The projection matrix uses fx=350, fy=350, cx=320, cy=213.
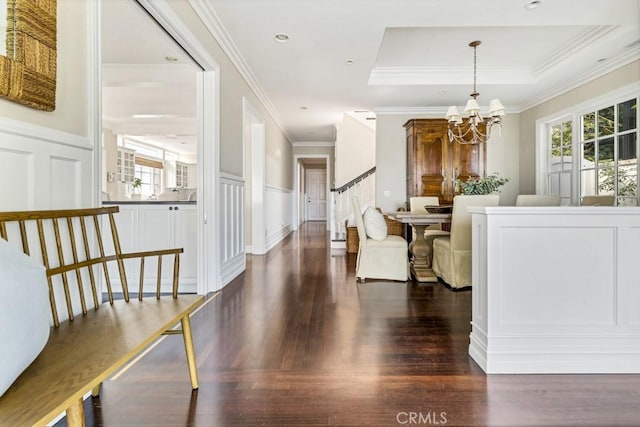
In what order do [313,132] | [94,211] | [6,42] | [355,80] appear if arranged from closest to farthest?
[6,42] < [94,211] < [355,80] < [313,132]

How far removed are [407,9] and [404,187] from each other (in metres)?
3.67

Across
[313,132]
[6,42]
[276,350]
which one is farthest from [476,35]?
[313,132]

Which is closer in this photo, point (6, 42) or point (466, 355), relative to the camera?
point (6, 42)

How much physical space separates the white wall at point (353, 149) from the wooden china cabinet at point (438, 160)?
197 cm

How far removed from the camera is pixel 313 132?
357 inches

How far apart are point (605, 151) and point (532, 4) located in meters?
2.67

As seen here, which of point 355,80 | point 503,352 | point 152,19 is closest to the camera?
point 503,352

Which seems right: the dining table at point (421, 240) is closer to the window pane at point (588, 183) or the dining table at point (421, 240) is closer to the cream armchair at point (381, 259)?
the cream armchair at point (381, 259)

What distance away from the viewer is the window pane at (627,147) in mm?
4148

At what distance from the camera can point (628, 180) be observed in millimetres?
4246

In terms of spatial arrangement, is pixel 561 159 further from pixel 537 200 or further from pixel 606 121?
pixel 537 200

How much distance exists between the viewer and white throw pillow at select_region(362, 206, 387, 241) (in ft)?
13.5

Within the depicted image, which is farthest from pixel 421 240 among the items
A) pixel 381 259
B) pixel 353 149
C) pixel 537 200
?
pixel 353 149

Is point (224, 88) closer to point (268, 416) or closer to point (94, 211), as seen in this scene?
point (94, 211)
